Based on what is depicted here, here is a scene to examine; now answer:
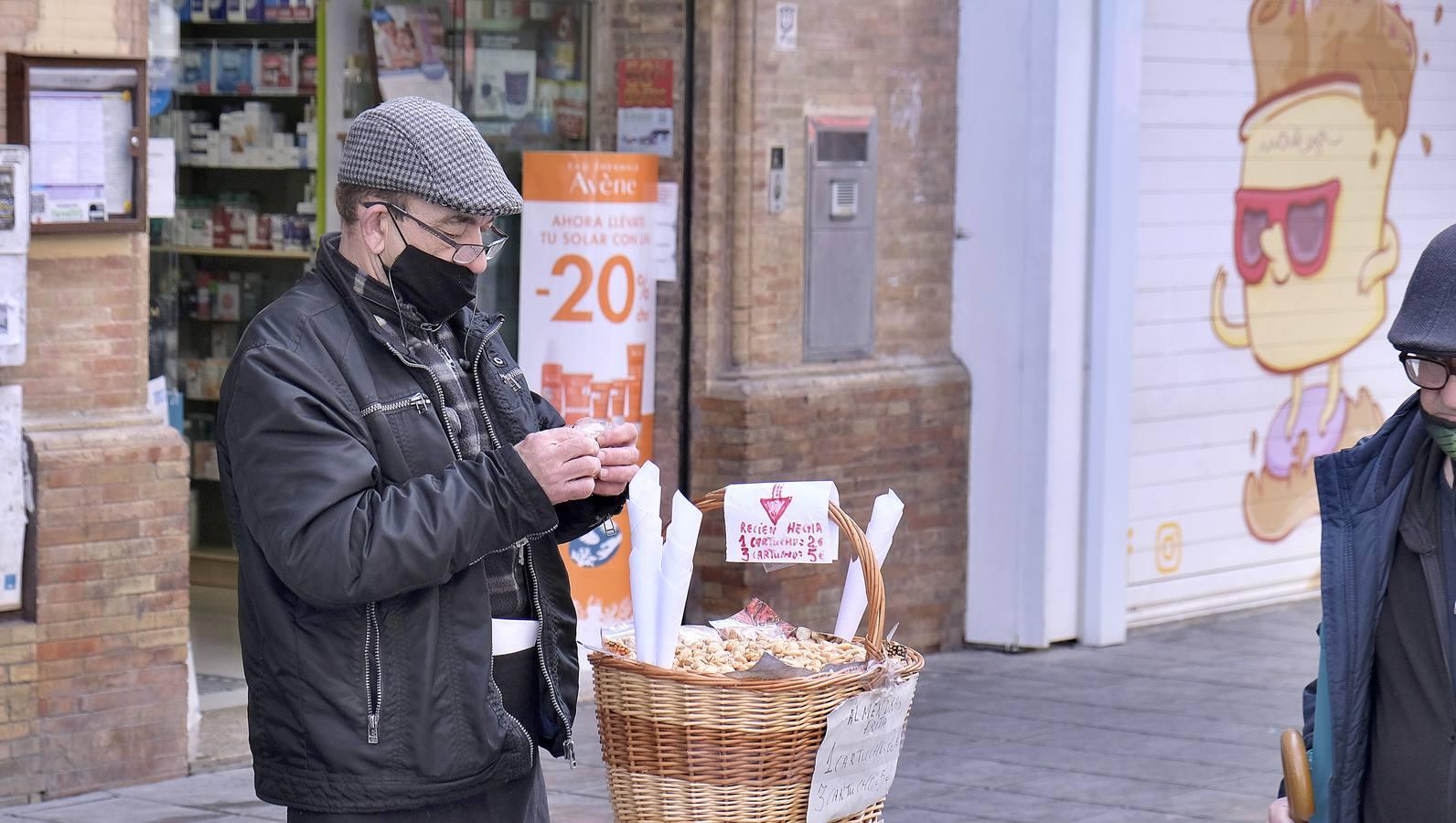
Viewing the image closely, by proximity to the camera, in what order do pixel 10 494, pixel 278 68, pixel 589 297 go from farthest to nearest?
pixel 278 68, pixel 589 297, pixel 10 494

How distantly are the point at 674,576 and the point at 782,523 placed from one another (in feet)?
0.73

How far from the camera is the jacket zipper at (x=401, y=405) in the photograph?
127 inches

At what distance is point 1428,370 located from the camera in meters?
3.18

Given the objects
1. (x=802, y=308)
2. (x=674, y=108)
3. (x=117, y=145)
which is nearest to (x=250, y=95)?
(x=674, y=108)

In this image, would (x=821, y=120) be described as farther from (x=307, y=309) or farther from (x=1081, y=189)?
(x=307, y=309)

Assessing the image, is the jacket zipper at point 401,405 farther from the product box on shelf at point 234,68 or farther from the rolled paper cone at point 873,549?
the product box on shelf at point 234,68

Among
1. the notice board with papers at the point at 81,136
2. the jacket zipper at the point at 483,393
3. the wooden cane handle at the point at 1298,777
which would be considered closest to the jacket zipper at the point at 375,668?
the jacket zipper at the point at 483,393

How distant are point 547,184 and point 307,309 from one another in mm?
4563

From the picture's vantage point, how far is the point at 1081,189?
8.89 meters

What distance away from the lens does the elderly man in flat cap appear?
3082 mm

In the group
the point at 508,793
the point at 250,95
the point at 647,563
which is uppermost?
the point at 250,95

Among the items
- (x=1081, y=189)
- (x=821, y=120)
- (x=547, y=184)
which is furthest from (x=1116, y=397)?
(x=547, y=184)

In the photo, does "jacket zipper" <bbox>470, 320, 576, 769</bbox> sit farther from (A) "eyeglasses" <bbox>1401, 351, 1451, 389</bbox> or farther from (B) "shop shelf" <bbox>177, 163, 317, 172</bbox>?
(B) "shop shelf" <bbox>177, 163, 317, 172</bbox>

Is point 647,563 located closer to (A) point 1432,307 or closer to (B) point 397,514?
(B) point 397,514
